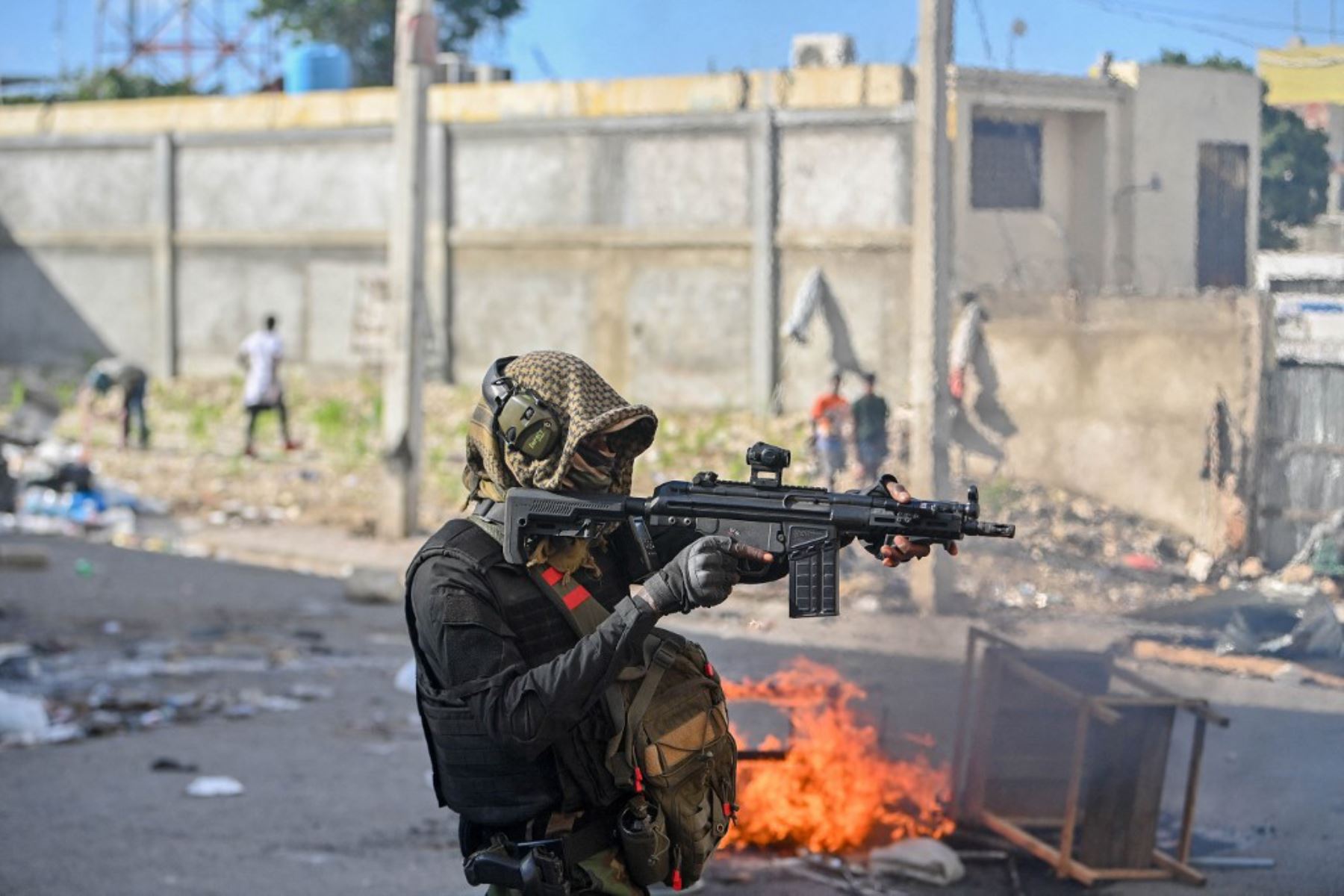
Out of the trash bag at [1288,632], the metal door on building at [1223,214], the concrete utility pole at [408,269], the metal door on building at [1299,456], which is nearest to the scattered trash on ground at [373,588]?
the concrete utility pole at [408,269]

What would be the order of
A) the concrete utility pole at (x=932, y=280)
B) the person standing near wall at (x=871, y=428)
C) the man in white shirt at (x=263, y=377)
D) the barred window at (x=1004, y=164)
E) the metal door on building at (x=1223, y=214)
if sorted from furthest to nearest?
the barred window at (x=1004, y=164) → the man in white shirt at (x=263, y=377) → the metal door on building at (x=1223, y=214) → the person standing near wall at (x=871, y=428) → the concrete utility pole at (x=932, y=280)

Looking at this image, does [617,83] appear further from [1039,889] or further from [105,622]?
[1039,889]

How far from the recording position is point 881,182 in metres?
16.0

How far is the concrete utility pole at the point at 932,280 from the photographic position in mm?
9906

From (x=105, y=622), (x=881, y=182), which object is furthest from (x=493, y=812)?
(x=881, y=182)

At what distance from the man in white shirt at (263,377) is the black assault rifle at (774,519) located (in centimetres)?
Answer: 1334

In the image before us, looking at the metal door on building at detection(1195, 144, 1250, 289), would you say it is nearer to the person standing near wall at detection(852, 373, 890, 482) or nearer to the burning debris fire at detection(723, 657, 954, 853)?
the person standing near wall at detection(852, 373, 890, 482)

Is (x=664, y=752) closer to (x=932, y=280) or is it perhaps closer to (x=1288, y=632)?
(x=1288, y=632)

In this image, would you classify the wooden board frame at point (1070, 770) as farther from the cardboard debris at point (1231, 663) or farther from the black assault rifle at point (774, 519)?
the cardboard debris at point (1231, 663)

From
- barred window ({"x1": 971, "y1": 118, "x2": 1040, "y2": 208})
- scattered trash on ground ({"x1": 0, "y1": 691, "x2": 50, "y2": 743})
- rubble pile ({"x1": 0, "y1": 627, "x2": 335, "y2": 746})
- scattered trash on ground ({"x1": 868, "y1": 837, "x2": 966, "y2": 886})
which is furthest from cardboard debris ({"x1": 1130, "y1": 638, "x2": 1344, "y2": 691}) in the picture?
barred window ({"x1": 971, "y1": 118, "x2": 1040, "y2": 208})

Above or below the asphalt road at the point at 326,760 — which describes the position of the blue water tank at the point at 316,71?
above

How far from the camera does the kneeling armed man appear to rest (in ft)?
9.24

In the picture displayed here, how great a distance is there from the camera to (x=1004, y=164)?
56.6 ft

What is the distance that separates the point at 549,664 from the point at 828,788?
11.0 feet
